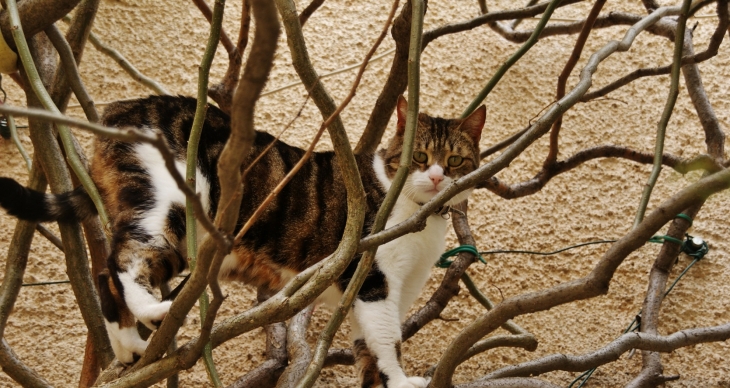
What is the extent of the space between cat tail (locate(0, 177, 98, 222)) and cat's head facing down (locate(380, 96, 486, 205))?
71 cm

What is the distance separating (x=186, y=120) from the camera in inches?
62.4

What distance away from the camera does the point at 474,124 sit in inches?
71.8

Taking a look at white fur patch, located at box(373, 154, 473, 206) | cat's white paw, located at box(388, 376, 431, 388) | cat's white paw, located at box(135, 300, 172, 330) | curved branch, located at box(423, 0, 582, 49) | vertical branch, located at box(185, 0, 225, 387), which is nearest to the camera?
vertical branch, located at box(185, 0, 225, 387)

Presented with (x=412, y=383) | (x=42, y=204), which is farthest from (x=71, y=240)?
(x=412, y=383)

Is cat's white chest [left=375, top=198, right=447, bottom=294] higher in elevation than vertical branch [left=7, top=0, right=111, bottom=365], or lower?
higher

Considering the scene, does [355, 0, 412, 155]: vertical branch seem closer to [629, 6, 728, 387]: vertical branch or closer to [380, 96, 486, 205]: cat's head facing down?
[380, 96, 486, 205]: cat's head facing down

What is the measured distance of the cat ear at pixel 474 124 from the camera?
A: 1793 millimetres

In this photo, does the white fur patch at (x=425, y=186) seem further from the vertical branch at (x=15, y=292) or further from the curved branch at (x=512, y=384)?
the vertical branch at (x=15, y=292)

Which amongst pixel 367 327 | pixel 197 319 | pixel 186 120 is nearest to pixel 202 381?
pixel 197 319

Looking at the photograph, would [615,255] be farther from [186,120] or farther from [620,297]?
[620,297]

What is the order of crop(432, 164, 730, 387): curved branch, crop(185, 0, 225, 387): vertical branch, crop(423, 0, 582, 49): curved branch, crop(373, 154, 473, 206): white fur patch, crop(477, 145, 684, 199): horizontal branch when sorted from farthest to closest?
1. crop(477, 145, 684, 199): horizontal branch
2. crop(423, 0, 582, 49): curved branch
3. crop(373, 154, 473, 206): white fur patch
4. crop(185, 0, 225, 387): vertical branch
5. crop(432, 164, 730, 387): curved branch

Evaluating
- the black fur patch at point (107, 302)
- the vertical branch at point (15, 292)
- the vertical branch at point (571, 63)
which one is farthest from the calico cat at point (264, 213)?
the vertical branch at point (571, 63)

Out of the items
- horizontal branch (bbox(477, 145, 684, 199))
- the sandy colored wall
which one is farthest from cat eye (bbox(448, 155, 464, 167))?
the sandy colored wall

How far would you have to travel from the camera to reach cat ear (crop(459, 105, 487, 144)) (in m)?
1.79
